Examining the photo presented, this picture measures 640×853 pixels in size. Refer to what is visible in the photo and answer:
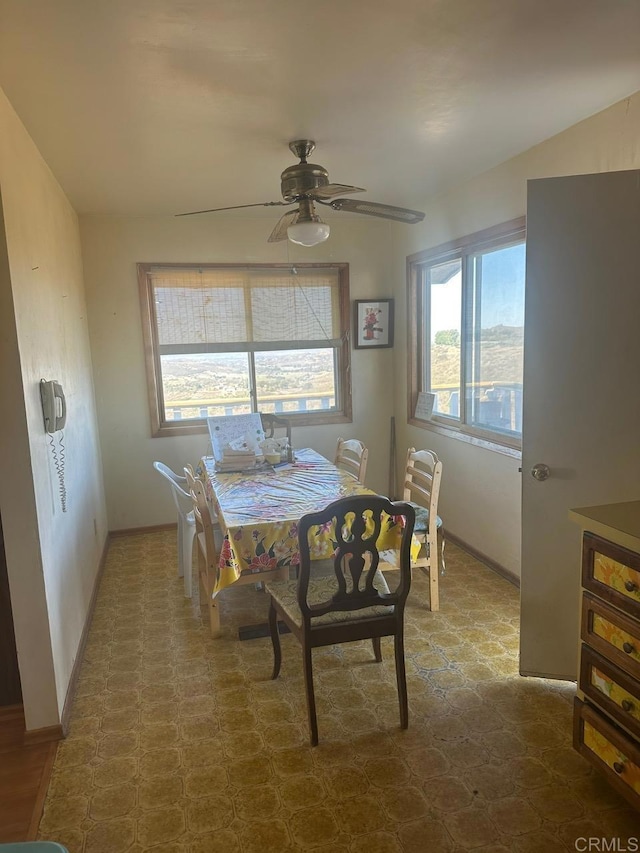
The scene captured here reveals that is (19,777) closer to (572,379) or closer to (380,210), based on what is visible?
(572,379)

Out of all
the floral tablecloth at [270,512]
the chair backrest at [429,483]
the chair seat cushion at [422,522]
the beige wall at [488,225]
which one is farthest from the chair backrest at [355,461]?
the beige wall at [488,225]

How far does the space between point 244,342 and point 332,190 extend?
2274mm

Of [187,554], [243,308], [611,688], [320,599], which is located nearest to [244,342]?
[243,308]

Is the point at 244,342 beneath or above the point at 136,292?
beneath

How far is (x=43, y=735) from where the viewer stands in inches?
87.2

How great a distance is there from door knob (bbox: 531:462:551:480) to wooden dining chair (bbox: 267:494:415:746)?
0.57 m

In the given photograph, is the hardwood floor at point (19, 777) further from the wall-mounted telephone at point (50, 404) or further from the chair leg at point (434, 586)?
the chair leg at point (434, 586)

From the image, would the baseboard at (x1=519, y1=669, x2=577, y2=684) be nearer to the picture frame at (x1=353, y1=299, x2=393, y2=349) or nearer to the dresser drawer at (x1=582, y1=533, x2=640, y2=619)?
the dresser drawer at (x1=582, y1=533, x2=640, y2=619)

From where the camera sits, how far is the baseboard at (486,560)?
3.44 m

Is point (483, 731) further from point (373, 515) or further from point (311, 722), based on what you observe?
point (373, 515)

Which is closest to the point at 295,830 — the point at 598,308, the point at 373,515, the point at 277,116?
the point at 373,515

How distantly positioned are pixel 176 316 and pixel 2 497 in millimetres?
2650

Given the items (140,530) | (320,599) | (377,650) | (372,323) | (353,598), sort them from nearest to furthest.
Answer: (353,598)
(320,599)
(377,650)
(140,530)
(372,323)

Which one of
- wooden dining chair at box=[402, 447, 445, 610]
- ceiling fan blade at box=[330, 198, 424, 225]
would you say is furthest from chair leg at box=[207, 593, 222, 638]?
ceiling fan blade at box=[330, 198, 424, 225]
